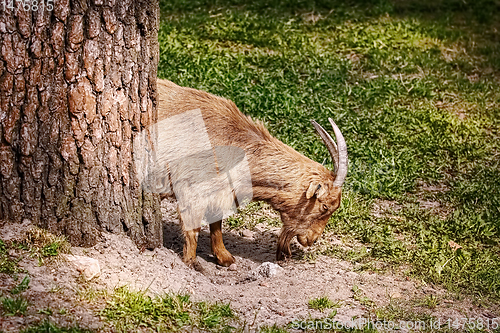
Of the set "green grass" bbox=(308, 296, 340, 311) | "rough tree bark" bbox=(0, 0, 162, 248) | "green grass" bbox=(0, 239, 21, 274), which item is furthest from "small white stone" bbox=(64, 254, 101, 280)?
"green grass" bbox=(308, 296, 340, 311)

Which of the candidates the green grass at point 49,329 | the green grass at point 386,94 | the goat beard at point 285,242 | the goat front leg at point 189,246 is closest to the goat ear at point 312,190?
the goat beard at point 285,242

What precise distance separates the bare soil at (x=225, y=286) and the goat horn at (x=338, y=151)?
0.83 m

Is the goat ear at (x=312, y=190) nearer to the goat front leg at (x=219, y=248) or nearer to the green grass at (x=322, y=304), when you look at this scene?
the goat front leg at (x=219, y=248)

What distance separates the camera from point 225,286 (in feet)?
16.7

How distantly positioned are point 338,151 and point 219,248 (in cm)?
151

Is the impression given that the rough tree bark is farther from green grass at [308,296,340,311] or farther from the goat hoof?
green grass at [308,296,340,311]

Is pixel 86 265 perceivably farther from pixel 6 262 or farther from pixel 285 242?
A: pixel 285 242

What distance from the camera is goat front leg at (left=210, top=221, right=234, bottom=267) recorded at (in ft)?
19.0

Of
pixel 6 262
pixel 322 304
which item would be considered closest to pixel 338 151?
pixel 322 304

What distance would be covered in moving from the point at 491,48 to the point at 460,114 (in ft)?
8.77

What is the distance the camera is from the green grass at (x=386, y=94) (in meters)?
6.21

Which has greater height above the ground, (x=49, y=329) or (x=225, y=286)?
(x=49, y=329)

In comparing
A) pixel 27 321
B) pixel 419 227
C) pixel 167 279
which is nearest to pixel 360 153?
pixel 419 227

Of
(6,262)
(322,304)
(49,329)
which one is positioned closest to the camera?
(49,329)
